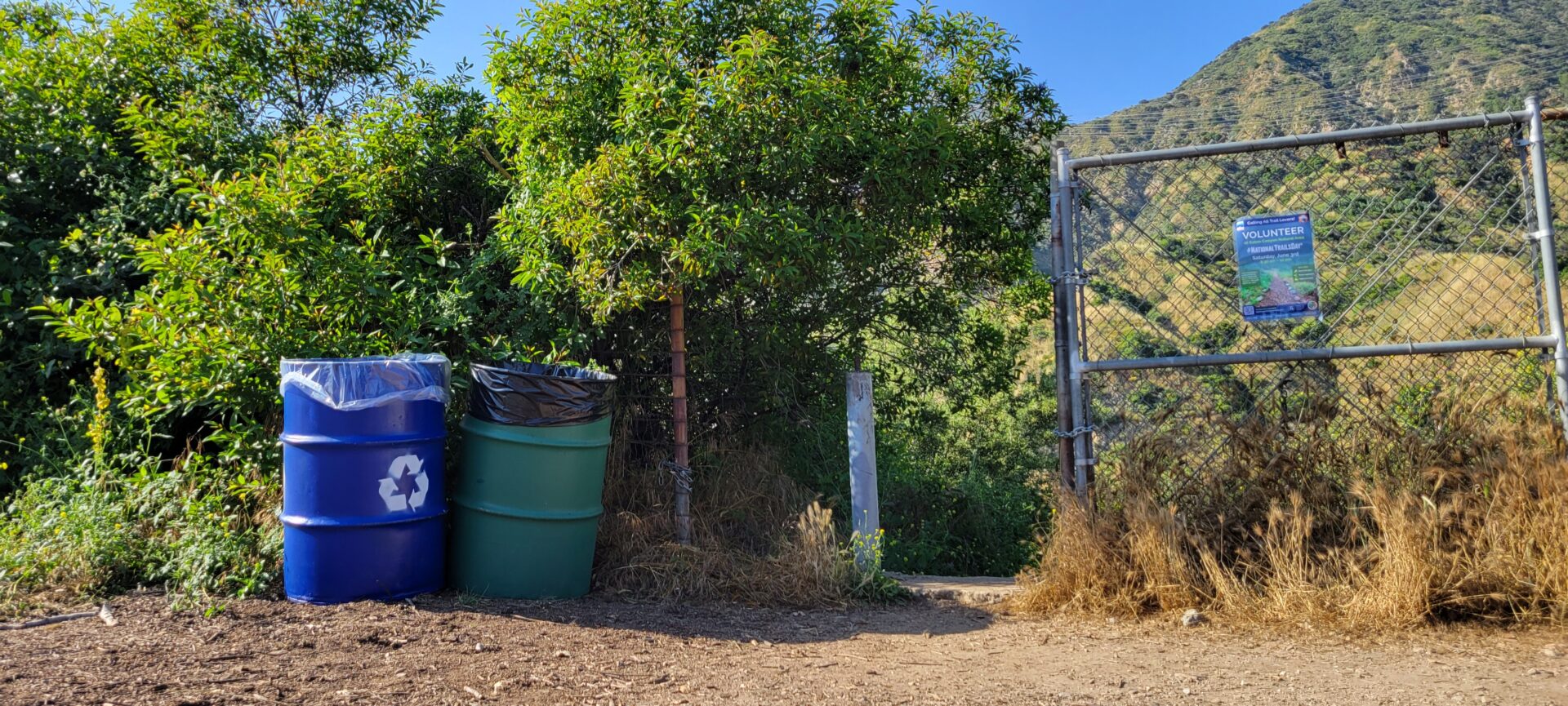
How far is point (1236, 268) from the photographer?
15.2ft

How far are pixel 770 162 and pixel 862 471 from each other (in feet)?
5.48

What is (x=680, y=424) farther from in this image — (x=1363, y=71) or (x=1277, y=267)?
(x=1363, y=71)

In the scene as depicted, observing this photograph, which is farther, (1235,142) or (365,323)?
(365,323)

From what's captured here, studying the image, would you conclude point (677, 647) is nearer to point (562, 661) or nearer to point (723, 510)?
point (562, 661)

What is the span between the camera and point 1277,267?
14.8 feet

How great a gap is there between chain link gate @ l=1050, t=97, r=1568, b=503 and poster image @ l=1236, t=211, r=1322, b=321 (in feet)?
0.28

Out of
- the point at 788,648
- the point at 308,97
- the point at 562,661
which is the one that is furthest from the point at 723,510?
the point at 308,97

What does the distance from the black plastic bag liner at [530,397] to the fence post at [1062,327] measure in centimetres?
234

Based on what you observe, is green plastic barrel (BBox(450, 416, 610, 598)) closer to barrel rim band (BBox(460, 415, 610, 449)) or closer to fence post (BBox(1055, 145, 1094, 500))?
barrel rim band (BBox(460, 415, 610, 449))

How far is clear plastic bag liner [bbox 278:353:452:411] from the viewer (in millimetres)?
4441

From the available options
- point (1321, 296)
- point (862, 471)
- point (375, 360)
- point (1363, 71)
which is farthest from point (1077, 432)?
point (1363, 71)

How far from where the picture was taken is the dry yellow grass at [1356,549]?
3.97 m

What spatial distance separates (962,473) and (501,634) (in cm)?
537

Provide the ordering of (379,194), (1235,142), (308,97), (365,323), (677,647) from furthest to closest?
(308,97) < (379,194) < (365,323) < (1235,142) < (677,647)
